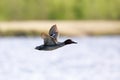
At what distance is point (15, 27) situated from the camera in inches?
540

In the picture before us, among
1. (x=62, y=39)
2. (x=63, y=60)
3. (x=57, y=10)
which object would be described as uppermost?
Answer: (x=57, y=10)

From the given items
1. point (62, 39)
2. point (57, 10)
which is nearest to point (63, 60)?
point (62, 39)

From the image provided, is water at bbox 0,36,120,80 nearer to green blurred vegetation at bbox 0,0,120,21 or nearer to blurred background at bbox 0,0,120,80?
blurred background at bbox 0,0,120,80

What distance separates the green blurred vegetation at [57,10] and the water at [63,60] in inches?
45.3

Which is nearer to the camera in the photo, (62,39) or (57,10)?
(62,39)

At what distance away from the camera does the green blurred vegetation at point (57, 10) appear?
14.8 metres

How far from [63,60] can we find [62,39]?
4.79 feet

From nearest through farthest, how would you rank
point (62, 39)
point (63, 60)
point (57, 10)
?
point (63, 60)
point (62, 39)
point (57, 10)

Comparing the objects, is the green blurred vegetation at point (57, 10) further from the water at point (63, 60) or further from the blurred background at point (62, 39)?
the water at point (63, 60)

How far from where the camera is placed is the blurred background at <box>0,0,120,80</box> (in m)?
10.5

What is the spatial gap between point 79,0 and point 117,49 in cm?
305

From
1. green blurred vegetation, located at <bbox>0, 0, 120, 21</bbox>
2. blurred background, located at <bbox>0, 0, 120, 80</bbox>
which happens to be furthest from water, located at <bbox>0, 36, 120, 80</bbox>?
green blurred vegetation, located at <bbox>0, 0, 120, 21</bbox>

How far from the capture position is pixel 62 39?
1332 centimetres

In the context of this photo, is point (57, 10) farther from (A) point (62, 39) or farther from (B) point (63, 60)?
(B) point (63, 60)
